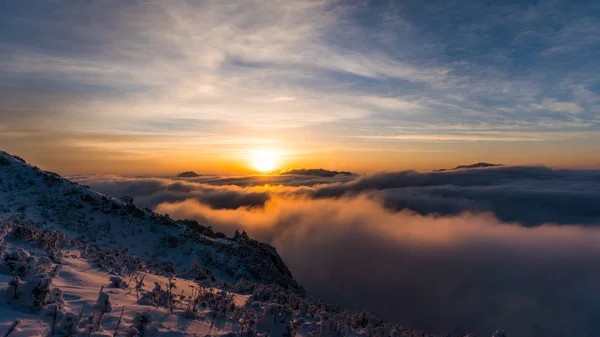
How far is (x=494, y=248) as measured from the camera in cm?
14612

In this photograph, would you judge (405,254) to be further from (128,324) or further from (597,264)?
(128,324)

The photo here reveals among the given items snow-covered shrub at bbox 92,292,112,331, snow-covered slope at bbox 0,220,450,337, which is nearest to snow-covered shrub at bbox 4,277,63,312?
snow-covered slope at bbox 0,220,450,337

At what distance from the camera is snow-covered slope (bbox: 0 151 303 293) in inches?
1044

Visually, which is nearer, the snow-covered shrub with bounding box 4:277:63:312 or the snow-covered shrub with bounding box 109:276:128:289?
the snow-covered shrub with bounding box 4:277:63:312

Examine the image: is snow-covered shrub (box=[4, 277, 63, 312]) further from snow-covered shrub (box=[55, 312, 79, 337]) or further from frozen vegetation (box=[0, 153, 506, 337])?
snow-covered shrub (box=[55, 312, 79, 337])

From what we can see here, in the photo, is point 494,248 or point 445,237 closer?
point 494,248

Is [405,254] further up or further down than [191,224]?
further down

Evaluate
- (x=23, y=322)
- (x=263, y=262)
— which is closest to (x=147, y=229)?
(x=263, y=262)

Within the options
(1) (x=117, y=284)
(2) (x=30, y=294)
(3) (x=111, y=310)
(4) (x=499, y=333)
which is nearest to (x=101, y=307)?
(3) (x=111, y=310)

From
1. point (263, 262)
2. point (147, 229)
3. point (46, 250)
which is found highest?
point (46, 250)

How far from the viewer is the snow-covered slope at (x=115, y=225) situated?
1044 inches

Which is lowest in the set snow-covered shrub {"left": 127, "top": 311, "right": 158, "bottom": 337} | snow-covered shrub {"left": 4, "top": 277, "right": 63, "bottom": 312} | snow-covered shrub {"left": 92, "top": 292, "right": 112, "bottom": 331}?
snow-covered shrub {"left": 127, "top": 311, "right": 158, "bottom": 337}

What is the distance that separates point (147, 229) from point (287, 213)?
168 meters

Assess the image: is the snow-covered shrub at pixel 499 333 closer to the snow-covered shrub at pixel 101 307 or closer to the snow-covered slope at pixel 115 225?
the snow-covered shrub at pixel 101 307
